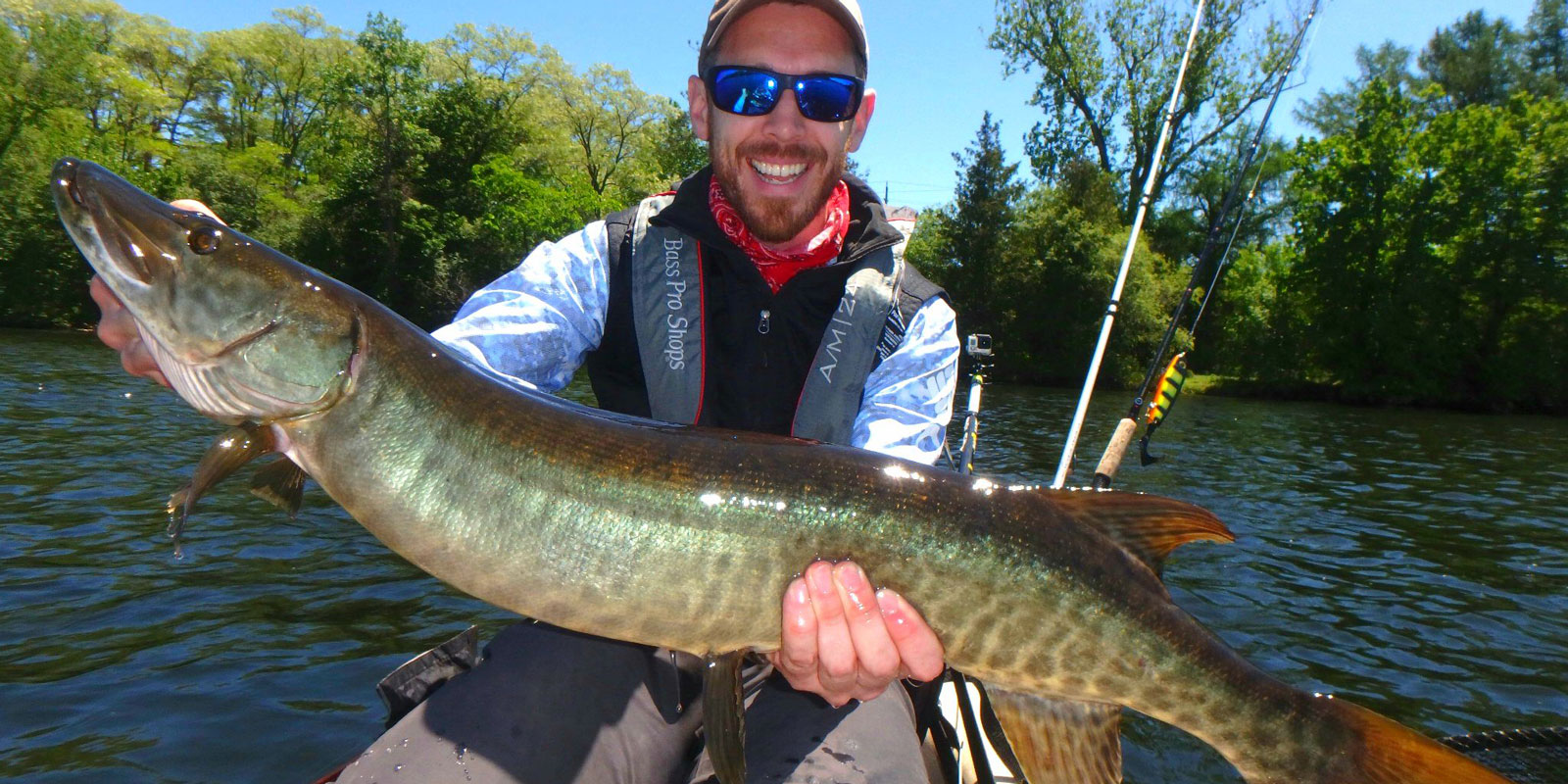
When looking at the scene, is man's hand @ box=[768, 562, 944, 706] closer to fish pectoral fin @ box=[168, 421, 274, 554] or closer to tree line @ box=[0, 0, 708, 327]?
fish pectoral fin @ box=[168, 421, 274, 554]

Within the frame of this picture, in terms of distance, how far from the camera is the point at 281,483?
2252 millimetres

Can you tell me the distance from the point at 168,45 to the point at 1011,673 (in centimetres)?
5285

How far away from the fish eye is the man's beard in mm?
1844

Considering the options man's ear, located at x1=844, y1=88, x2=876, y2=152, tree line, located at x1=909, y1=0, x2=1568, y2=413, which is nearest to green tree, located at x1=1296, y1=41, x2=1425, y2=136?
tree line, located at x1=909, y1=0, x2=1568, y2=413

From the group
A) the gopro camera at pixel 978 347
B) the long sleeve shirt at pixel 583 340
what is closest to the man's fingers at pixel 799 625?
the long sleeve shirt at pixel 583 340

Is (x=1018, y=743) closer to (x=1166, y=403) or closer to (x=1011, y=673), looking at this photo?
(x=1011, y=673)

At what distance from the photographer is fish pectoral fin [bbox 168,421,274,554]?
2070 millimetres

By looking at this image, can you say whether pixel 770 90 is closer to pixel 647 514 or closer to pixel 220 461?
pixel 647 514

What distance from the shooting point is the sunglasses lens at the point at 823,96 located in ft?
11.2

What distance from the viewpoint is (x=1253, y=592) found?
820 cm

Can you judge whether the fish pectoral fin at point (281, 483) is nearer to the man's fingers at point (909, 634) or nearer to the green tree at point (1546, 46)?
the man's fingers at point (909, 634)

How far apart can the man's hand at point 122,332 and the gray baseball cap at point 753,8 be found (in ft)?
6.21

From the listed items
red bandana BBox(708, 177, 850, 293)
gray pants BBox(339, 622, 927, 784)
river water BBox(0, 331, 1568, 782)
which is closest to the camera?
gray pants BBox(339, 622, 927, 784)

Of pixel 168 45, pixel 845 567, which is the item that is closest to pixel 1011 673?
pixel 845 567
